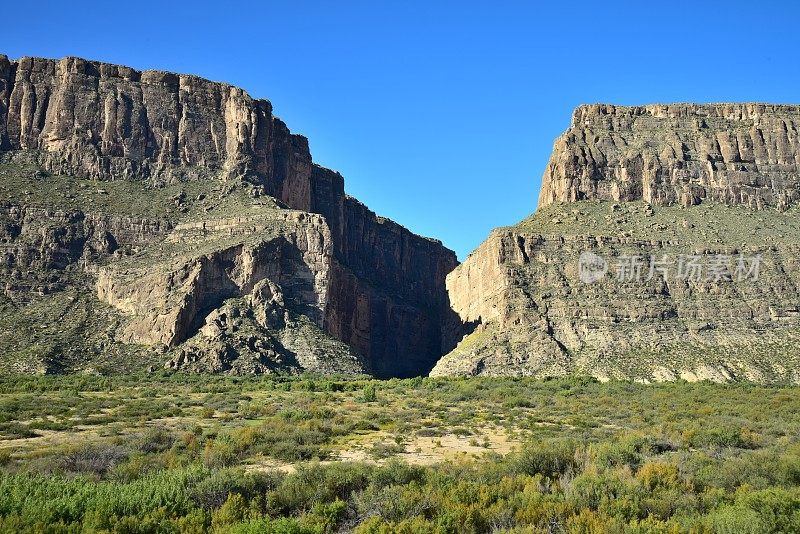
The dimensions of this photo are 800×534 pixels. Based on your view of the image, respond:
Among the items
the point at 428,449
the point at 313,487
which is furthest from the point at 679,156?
the point at 313,487

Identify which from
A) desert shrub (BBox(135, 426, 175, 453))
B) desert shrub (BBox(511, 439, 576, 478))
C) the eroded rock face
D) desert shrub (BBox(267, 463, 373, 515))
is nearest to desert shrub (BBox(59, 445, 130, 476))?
desert shrub (BBox(135, 426, 175, 453))

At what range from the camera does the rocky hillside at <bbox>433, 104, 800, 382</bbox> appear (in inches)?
3228

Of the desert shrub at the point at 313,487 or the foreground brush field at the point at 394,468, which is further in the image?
the desert shrub at the point at 313,487

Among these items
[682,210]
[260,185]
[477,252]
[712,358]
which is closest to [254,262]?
[260,185]

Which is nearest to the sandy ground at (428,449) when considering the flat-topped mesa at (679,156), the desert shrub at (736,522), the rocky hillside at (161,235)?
the desert shrub at (736,522)

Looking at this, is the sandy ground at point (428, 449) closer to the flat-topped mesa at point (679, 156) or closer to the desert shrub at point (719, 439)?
the desert shrub at point (719, 439)

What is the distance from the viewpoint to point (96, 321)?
7856 cm

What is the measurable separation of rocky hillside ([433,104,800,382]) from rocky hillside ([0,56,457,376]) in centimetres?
1892

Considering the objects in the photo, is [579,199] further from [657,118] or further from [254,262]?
[254,262]

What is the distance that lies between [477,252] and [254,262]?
36384mm

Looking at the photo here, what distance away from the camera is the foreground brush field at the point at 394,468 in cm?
1525

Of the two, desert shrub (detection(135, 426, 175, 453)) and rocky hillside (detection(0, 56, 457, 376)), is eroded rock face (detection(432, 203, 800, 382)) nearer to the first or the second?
rocky hillside (detection(0, 56, 457, 376))

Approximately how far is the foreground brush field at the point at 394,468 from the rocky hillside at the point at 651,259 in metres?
35.6

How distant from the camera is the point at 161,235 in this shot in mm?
92188
